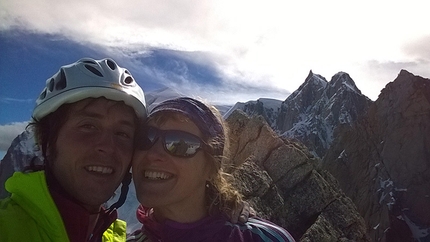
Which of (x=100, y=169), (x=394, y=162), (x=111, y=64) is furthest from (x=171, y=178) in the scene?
(x=394, y=162)

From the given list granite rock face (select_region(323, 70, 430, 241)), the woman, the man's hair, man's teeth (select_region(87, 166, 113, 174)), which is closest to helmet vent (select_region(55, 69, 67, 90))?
the man's hair

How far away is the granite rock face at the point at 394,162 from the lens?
360 feet

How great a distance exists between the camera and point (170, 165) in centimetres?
483

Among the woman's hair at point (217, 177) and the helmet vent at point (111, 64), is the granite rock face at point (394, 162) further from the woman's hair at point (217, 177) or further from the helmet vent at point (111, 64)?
the helmet vent at point (111, 64)

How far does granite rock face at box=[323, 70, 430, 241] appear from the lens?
110 metres

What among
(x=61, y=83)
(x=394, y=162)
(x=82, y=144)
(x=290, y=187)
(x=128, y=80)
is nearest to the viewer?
(x=82, y=144)

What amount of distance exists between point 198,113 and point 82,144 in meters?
1.37

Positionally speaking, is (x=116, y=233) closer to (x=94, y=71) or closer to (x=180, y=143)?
(x=180, y=143)

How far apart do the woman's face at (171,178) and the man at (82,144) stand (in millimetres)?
230

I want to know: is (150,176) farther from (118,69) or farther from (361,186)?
(361,186)

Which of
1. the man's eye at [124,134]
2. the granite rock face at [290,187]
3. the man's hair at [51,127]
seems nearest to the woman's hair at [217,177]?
the man's eye at [124,134]

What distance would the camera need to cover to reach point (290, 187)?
2300cm

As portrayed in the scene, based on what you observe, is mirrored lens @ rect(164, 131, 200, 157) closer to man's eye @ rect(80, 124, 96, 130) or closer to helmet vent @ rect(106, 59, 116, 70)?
man's eye @ rect(80, 124, 96, 130)

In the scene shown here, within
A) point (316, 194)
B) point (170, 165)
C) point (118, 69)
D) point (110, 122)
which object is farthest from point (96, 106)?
point (316, 194)
